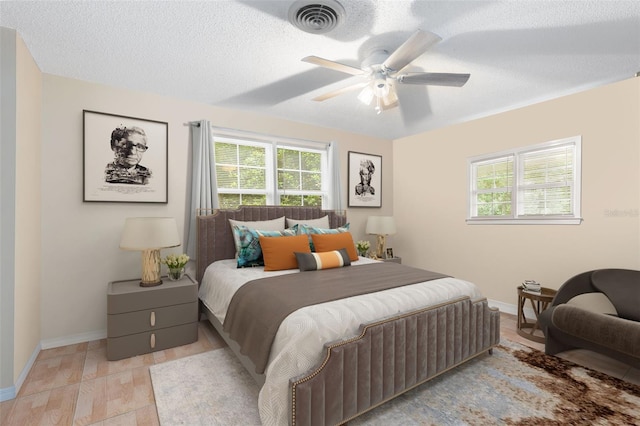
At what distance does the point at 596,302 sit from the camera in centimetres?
283

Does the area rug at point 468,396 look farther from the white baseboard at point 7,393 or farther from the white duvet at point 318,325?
the white baseboard at point 7,393

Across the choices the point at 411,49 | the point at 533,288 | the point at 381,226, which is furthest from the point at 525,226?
the point at 411,49

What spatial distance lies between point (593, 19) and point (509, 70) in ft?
2.22

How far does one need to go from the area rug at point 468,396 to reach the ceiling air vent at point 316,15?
245 cm

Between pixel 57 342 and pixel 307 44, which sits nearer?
pixel 307 44

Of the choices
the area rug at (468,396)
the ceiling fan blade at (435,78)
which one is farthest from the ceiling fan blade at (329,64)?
the area rug at (468,396)

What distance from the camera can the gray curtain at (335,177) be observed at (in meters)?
→ 4.24

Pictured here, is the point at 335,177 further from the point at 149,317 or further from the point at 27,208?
the point at 27,208

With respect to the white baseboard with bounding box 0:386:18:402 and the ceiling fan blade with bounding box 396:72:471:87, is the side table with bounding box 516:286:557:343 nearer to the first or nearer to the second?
the ceiling fan blade with bounding box 396:72:471:87

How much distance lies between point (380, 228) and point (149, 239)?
9.70ft

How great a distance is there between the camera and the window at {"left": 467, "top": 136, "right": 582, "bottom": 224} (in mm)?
3119

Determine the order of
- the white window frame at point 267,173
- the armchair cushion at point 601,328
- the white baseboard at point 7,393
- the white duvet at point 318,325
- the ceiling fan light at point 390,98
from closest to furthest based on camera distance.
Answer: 1. the white duvet at point 318,325
2. the white baseboard at point 7,393
3. the armchair cushion at point 601,328
4. the ceiling fan light at point 390,98
5. the white window frame at point 267,173

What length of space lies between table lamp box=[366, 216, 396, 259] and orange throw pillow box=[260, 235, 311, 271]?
166cm

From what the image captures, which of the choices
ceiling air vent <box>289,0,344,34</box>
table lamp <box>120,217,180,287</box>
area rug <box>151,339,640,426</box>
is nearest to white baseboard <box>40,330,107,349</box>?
table lamp <box>120,217,180,287</box>
